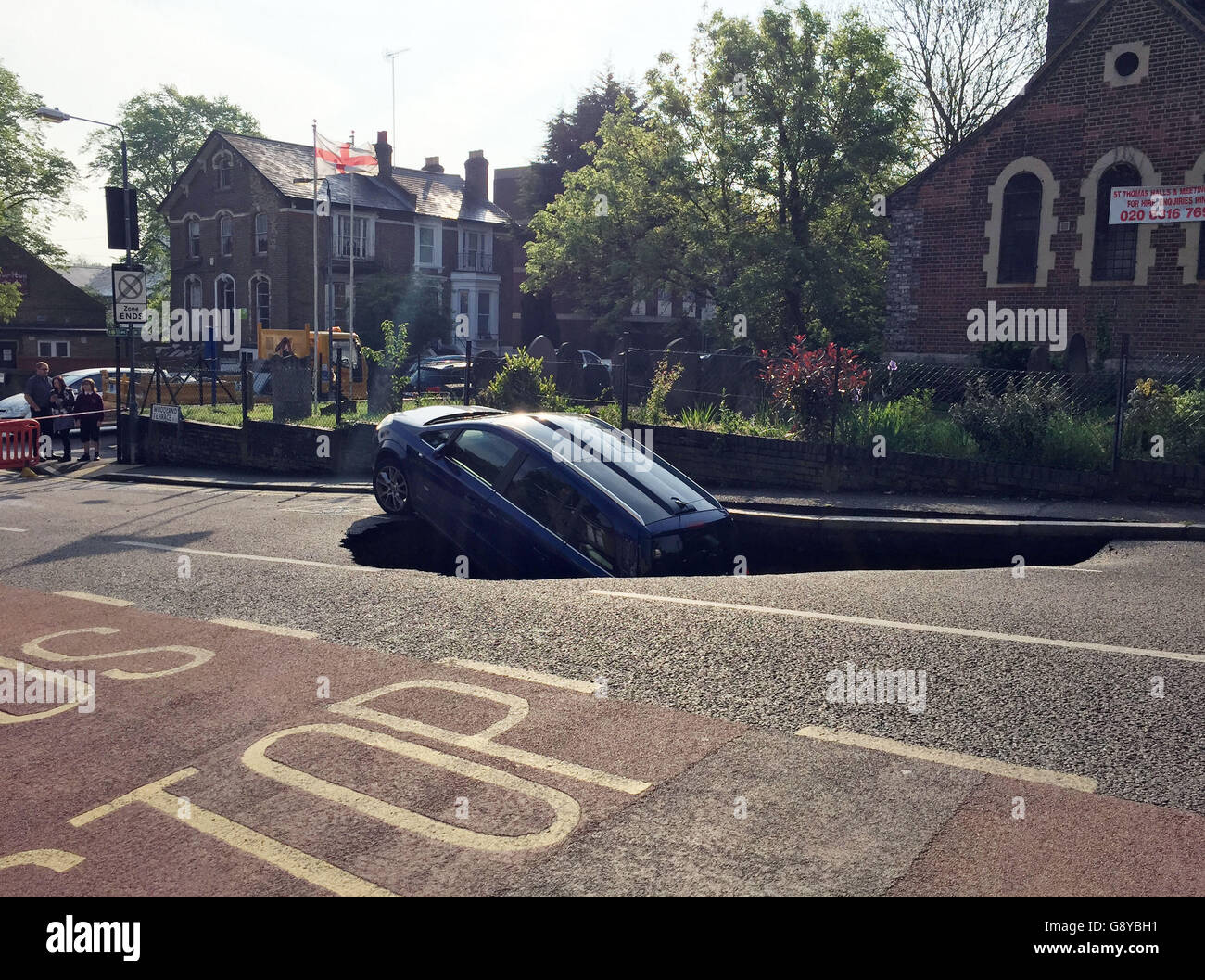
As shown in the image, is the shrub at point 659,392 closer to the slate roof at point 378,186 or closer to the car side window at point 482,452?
the car side window at point 482,452

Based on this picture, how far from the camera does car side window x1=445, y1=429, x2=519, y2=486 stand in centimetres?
962

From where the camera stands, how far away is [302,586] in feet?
27.9

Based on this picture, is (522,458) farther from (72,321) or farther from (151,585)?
(72,321)

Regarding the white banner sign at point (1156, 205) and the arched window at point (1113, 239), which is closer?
the white banner sign at point (1156, 205)

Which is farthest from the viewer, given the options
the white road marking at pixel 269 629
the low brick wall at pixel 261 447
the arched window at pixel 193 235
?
the arched window at pixel 193 235

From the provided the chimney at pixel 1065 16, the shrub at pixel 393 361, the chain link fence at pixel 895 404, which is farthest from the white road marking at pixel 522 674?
the chimney at pixel 1065 16

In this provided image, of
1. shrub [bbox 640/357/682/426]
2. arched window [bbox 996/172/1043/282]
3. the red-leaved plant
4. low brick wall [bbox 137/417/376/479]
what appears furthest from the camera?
arched window [bbox 996/172/1043/282]

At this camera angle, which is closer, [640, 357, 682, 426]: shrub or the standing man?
[640, 357, 682, 426]: shrub

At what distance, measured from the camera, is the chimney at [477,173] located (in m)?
59.8

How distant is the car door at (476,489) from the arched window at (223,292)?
45158mm

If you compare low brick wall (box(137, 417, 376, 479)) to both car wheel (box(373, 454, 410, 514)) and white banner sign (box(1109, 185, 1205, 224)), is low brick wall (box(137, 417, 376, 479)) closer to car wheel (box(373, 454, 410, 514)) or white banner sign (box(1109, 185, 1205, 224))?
car wheel (box(373, 454, 410, 514))

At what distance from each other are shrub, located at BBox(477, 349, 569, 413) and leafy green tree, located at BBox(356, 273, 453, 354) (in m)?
30.0

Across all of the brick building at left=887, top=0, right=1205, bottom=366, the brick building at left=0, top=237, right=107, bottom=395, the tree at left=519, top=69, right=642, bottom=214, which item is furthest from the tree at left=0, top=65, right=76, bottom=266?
the brick building at left=887, top=0, right=1205, bottom=366
